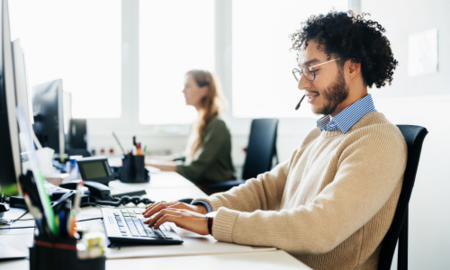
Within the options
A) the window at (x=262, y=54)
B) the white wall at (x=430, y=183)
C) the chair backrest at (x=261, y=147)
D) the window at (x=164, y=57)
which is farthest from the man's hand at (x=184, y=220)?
the window at (x=262, y=54)

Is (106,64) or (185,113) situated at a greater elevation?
(106,64)

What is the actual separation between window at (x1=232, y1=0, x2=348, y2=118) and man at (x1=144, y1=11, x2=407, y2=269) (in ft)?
8.16

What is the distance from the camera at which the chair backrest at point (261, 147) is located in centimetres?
233

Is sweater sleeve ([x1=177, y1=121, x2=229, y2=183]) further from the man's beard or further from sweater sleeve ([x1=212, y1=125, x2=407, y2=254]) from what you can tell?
sweater sleeve ([x1=212, y1=125, x2=407, y2=254])

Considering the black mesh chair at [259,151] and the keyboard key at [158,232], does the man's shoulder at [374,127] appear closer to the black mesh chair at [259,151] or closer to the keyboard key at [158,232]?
the keyboard key at [158,232]

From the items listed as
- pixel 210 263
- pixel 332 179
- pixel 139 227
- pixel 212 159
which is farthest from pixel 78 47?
Result: pixel 210 263

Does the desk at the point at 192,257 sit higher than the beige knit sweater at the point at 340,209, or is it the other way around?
the beige knit sweater at the point at 340,209

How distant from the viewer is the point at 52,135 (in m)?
1.78

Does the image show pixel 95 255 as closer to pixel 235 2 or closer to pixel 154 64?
pixel 154 64

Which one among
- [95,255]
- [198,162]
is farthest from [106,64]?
[95,255]

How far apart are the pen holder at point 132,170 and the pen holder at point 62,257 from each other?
1272 millimetres

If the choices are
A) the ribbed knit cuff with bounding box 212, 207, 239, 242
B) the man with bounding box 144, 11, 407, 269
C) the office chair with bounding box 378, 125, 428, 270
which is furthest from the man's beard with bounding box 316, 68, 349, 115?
the ribbed knit cuff with bounding box 212, 207, 239, 242

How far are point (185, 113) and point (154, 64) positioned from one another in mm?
555

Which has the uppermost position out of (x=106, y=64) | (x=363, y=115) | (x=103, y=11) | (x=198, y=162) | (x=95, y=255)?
(x=103, y=11)
